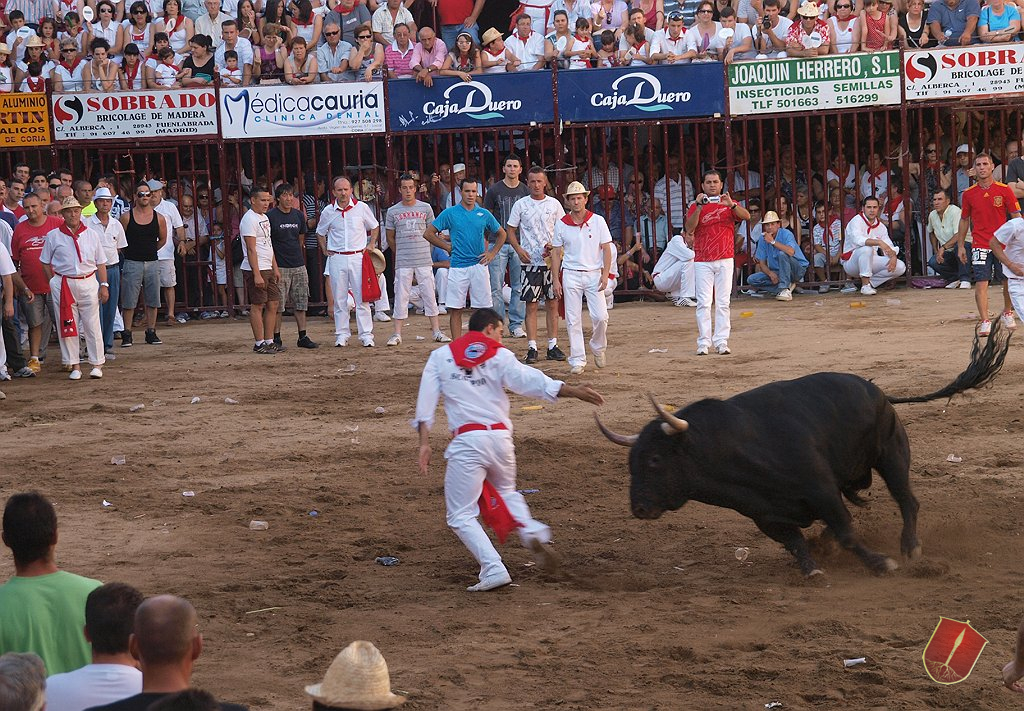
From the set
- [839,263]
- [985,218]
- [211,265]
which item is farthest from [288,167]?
[985,218]

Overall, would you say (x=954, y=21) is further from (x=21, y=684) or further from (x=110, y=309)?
(x=21, y=684)

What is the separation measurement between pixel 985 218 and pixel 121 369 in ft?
34.5

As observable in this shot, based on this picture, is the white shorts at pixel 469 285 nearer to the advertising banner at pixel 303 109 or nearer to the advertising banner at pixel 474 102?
the advertising banner at pixel 474 102

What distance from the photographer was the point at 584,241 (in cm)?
1479

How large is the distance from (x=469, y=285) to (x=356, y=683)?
43.2 ft

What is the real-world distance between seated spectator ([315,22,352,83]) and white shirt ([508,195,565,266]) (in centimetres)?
689

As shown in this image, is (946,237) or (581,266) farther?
(946,237)

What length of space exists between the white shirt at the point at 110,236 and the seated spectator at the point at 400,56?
537cm

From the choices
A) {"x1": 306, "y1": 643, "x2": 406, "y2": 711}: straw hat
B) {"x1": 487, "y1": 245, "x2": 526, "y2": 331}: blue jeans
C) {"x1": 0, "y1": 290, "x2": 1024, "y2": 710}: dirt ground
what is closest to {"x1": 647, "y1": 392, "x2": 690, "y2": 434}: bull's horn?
{"x1": 0, "y1": 290, "x2": 1024, "y2": 710}: dirt ground

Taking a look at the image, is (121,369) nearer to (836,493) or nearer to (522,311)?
(522,311)

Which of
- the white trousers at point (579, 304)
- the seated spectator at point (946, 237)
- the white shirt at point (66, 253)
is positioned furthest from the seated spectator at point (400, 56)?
the seated spectator at point (946, 237)

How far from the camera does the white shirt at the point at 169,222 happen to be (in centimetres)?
2047

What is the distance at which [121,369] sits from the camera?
55.4ft

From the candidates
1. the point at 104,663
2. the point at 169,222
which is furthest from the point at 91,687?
the point at 169,222
